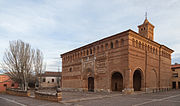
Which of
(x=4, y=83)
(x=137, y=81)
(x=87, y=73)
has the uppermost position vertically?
(x=87, y=73)

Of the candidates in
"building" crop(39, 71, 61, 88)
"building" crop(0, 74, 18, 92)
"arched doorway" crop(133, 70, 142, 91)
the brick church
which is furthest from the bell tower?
"building" crop(0, 74, 18, 92)

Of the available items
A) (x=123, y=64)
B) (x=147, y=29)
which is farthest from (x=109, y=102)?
(x=147, y=29)

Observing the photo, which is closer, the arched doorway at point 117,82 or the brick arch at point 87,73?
the arched doorway at point 117,82

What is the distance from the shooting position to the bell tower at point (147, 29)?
28547 millimetres

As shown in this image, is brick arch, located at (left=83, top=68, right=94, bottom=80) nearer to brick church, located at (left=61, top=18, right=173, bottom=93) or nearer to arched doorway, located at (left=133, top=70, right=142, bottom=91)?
brick church, located at (left=61, top=18, right=173, bottom=93)

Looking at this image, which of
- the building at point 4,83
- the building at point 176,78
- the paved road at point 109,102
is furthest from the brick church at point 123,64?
the building at point 4,83

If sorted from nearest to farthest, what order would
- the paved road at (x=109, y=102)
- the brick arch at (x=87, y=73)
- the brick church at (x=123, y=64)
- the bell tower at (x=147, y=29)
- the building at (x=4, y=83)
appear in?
1. the paved road at (x=109, y=102)
2. the brick church at (x=123, y=64)
3. the brick arch at (x=87, y=73)
4. the bell tower at (x=147, y=29)
5. the building at (x=4, y=83)

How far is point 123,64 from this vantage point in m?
20.9

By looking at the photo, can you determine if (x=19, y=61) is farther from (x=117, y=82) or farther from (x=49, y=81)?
(x=49, y=81)

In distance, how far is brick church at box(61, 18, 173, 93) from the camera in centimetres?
2103

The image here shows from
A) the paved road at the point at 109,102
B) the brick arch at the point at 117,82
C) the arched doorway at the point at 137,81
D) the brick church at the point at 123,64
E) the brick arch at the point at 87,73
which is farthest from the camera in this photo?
the brick arch at the point at 87,73

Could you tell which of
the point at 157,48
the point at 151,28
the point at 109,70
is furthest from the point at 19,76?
the point at 151,28

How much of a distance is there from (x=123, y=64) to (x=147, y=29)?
37.7 ft

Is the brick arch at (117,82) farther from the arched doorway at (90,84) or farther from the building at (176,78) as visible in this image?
the building at (176,78)
